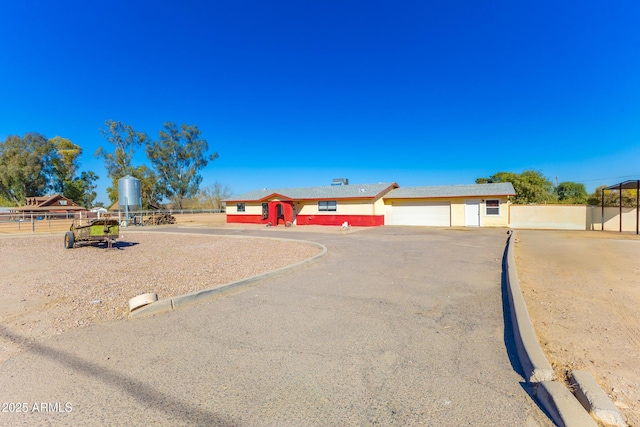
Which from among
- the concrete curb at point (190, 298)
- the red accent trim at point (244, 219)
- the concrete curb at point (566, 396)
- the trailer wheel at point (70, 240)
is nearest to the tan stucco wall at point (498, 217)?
the red accent trim at point (244, 219)

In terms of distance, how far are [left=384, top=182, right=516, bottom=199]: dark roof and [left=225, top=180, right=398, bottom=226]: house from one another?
146cm

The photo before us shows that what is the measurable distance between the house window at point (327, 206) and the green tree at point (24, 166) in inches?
2050

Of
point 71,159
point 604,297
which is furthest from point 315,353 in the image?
point 71,159

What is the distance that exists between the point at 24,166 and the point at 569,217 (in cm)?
7119

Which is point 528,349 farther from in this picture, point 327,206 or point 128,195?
point 128,195

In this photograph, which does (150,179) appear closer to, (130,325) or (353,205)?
(353,205)

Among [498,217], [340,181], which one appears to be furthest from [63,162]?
[498,217]

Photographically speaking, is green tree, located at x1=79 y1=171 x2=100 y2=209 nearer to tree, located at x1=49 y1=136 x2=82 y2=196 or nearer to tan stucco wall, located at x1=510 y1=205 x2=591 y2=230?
tree, located at x1=49 y1=136 x2=82 y2=196

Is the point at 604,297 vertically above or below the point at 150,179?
below

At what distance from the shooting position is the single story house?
78.1 feet

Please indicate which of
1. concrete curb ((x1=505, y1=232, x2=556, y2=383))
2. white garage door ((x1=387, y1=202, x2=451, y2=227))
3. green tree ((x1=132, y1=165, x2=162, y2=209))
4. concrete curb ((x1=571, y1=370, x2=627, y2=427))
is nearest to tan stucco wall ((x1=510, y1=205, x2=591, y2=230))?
white garage door ((x1=387, y1=202, x2=451, y2=227))

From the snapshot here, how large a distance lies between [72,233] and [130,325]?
38.9 feet

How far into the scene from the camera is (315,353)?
3664 millimetres

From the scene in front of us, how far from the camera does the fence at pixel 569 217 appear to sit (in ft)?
67.5
